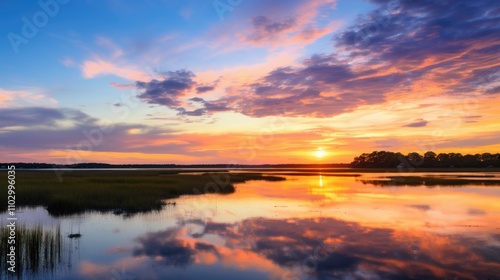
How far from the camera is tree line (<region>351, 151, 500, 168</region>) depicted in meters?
139

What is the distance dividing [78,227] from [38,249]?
21.2 ft

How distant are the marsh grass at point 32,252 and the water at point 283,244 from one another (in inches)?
17.5

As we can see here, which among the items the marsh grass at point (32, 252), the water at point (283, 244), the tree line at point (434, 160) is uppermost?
the tree line at point (434, 160)

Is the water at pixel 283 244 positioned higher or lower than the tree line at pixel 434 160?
lower

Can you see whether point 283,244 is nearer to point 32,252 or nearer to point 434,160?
point 32,252

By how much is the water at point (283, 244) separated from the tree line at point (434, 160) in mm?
132919

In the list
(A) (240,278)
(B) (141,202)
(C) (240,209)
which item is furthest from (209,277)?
(B) (141,202)

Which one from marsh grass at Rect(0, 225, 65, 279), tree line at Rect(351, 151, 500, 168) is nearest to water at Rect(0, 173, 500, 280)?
marsh grass at Rect(0, 225, 65, 279)

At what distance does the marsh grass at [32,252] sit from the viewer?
471 inches

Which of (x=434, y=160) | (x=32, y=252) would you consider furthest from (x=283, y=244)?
(x=434, y=160)

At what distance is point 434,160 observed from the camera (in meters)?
148

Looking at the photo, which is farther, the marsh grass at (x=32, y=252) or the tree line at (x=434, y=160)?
the tree line at (x=434, y=160)

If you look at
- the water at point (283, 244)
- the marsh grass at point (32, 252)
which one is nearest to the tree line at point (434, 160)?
the water at point (283, 244)

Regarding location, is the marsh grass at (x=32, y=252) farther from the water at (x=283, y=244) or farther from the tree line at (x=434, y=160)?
the tree line at (x=434, y=160)
